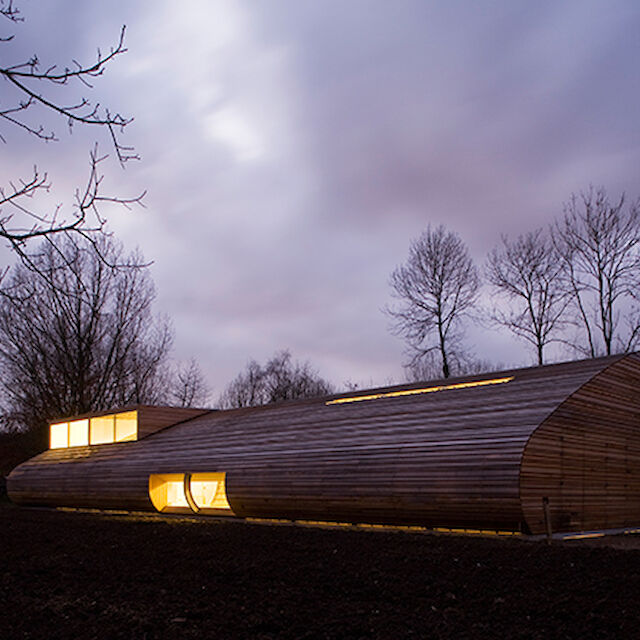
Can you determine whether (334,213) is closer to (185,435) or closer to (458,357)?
(185,435)

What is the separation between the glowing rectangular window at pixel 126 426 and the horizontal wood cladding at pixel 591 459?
11.2m

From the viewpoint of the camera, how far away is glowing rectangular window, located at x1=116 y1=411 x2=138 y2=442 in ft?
53.8

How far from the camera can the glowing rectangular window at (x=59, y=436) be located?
733 inches

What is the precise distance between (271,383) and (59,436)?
86.7 ft

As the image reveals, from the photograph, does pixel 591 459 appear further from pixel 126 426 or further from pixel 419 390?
pixel 126 426

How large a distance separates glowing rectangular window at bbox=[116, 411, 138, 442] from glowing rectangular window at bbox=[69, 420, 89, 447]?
1.49 metres

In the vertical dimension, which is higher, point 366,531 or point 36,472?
point 36,472

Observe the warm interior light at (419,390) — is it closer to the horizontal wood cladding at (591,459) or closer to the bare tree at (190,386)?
the horizontal wood cladding at (591,459)

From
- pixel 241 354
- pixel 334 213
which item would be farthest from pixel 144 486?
pixel 241 354

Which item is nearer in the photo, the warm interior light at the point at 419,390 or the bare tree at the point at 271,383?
the warm interior light at the point at 419,390

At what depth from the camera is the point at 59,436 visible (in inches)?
744

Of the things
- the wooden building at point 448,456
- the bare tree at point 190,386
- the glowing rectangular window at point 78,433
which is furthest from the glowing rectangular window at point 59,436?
the bare tree at point 190,386

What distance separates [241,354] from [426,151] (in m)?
36.6

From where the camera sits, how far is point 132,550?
778 cm
